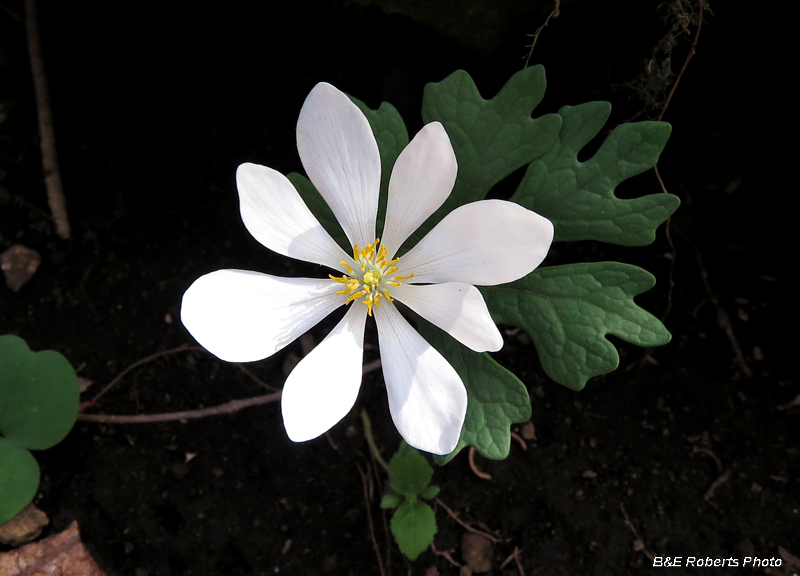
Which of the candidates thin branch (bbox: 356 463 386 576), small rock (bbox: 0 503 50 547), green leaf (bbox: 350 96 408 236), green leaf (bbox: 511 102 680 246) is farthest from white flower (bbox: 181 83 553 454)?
small rock (bbox: 0 503 50 547)

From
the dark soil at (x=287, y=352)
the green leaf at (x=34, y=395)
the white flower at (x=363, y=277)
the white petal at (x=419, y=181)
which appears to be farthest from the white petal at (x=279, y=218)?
the green leaf at (x=34, y=395)

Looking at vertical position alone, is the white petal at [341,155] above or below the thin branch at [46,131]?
above

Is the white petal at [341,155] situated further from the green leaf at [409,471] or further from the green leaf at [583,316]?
the green leaf at [409,471]

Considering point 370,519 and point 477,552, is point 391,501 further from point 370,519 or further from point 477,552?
point 477,552

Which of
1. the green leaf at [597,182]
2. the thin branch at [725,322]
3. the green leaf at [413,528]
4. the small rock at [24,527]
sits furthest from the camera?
the thin branch at [725,322]

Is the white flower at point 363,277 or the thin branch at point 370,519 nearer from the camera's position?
the white flower at point 363,277

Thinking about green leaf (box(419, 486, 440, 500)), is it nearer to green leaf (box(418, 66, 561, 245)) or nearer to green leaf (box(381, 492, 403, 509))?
green leaf (box(381, 492, 403, 509))

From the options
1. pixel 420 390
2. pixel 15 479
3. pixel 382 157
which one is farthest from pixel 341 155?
pixel 15 479

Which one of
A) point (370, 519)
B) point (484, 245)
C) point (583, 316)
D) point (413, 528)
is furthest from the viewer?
point (370, 519)
